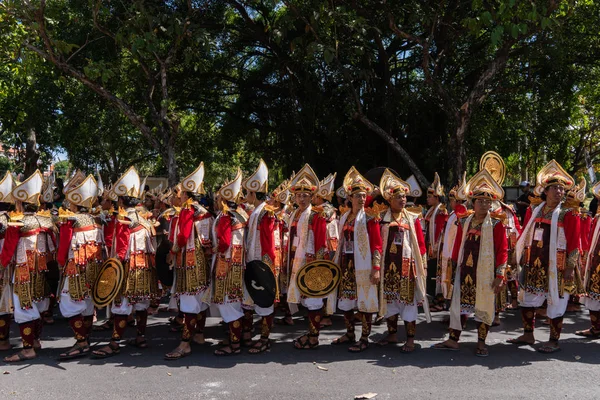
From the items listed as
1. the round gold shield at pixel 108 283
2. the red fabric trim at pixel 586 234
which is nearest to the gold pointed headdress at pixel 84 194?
the round gold shield at pixel 108 283

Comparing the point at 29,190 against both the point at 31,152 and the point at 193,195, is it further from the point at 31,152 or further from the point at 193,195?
the point at 31,152

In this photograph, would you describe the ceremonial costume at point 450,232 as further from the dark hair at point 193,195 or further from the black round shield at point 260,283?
the dark hair at point 193,195

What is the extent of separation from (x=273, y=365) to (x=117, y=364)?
181cm

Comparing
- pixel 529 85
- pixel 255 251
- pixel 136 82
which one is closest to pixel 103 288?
pixel 255 251

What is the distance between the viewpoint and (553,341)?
607 centimetres

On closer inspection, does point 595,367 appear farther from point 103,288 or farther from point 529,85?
point 529,85

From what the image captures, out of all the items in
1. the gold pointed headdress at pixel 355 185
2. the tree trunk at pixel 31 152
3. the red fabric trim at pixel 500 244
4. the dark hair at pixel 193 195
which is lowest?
the red fabric trim at pixel 500 244

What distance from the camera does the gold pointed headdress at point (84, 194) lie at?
5992 millimetres

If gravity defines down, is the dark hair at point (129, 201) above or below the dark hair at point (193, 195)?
below

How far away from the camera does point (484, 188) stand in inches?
228

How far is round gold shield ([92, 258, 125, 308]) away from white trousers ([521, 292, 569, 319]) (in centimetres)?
506

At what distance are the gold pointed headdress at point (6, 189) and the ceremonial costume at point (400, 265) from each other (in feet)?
15.0

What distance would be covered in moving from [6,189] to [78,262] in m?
1.29

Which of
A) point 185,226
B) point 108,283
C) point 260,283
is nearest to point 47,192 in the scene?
point 108,283
